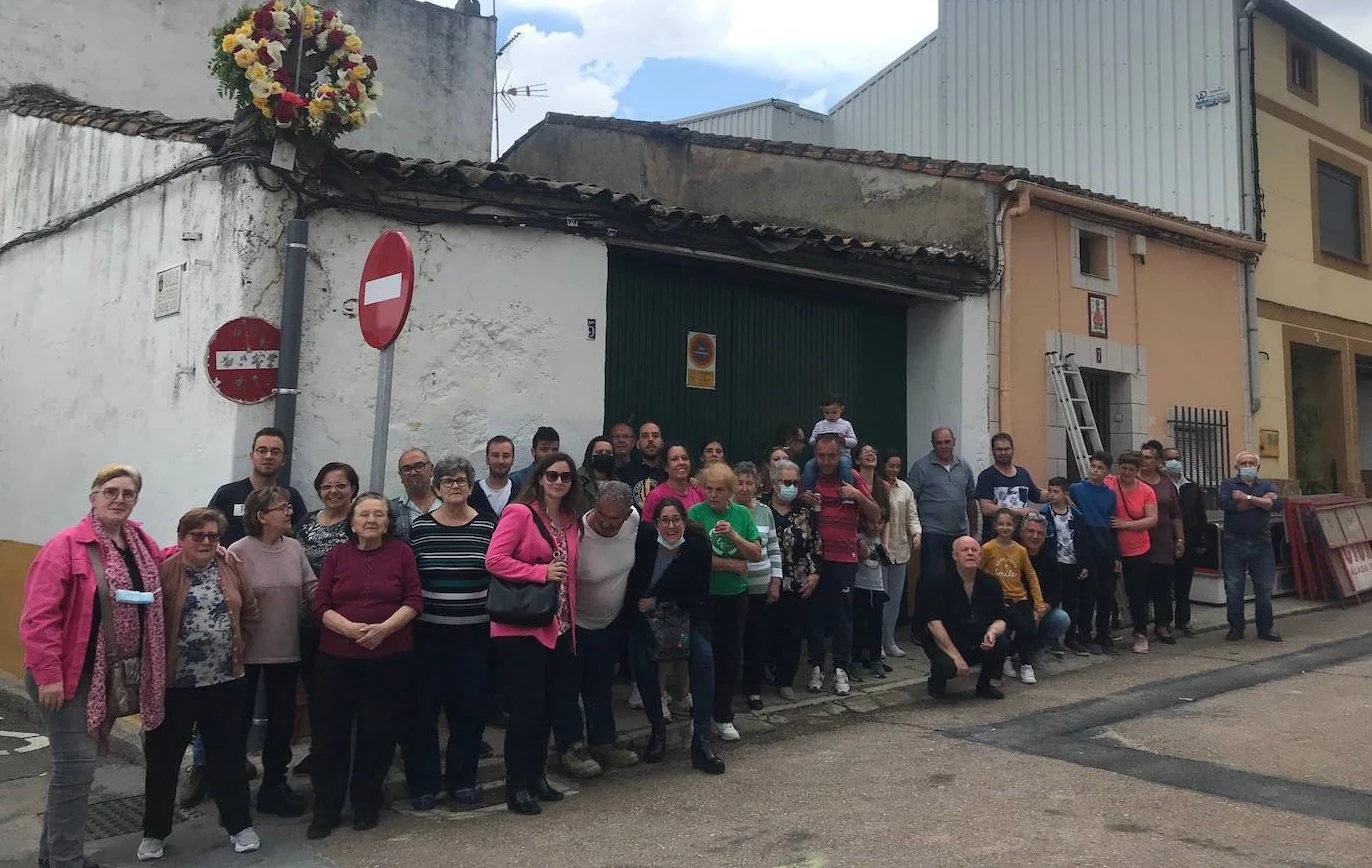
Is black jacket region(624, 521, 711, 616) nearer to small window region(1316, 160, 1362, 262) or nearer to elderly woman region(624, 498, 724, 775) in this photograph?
elderly woman region(624, 498, 724, 775)

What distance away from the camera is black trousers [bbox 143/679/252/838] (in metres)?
4.30

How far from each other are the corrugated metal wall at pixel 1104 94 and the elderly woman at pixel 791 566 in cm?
916

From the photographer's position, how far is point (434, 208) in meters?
6.55

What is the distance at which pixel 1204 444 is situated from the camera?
38.9ft

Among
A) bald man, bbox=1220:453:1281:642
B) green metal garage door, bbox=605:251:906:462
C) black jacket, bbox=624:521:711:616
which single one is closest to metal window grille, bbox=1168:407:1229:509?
bald man, bbox=1220:453:1281:642

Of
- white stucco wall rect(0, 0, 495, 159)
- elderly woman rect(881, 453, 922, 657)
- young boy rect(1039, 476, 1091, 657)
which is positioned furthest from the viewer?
white stucco wall rect(0, 0, 495, 159)

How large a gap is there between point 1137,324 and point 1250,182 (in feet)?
10.6

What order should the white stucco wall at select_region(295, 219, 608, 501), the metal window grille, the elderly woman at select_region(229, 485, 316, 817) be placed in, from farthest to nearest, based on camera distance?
the metal window grille, the white stucco wall at select_region(295, 219, 608, 501), the elderly woman at select_region(229, 485, 316, 817)

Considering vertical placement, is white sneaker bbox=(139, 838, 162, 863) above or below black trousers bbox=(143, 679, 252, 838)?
below

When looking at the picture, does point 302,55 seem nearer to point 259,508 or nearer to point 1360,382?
point 259,508

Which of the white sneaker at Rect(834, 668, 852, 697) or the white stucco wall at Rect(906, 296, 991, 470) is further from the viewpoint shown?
the white stucco wall at Rect(906, 296, 991, 470)

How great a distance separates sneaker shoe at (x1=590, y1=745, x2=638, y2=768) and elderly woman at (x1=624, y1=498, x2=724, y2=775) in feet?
0.50

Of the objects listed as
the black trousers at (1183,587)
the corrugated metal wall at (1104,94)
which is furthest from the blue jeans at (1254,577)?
the corrugated metal wall at (1104,94)

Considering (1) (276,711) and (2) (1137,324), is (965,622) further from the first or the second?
(2) (1137,324)
